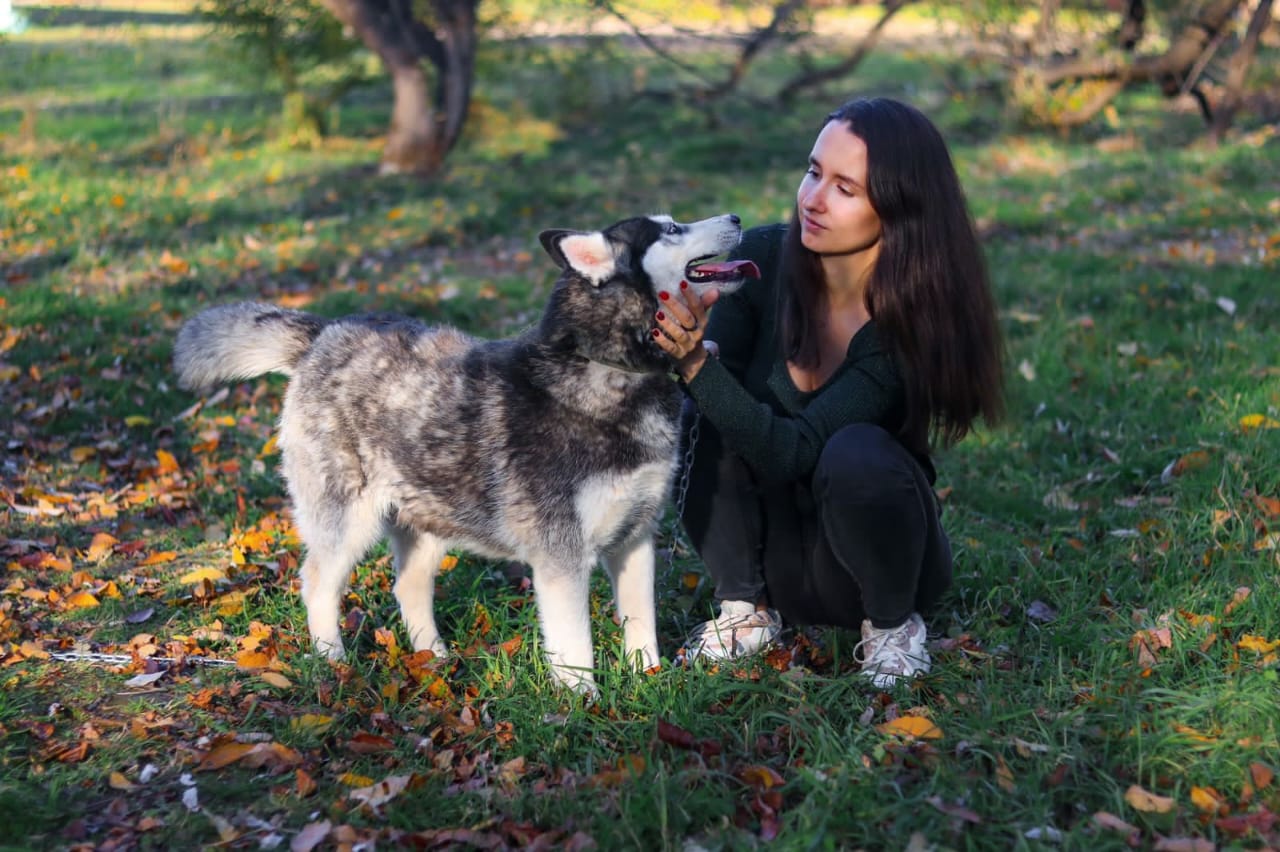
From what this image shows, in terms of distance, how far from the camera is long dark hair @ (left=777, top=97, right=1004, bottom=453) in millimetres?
3605

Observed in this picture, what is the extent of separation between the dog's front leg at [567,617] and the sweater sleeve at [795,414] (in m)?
0.63

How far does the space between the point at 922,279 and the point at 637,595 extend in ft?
4.52

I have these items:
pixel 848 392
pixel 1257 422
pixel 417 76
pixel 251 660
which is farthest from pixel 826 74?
pixel 251 660

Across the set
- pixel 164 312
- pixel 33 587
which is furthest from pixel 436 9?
pixel 33 587

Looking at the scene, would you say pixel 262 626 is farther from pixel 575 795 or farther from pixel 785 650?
pixel 785 650

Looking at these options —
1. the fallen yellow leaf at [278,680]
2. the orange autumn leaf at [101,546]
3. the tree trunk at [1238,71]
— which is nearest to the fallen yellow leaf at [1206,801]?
the fallen yellow leaf at [278,680]

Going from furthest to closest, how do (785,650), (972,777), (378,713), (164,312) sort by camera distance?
1. (164,312)
2. (785,650)
3. (378,713)
4. (972,777)

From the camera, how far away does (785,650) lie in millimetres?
3918

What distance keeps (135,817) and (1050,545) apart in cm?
346

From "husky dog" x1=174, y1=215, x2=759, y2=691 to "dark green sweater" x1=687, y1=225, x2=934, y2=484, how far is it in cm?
23

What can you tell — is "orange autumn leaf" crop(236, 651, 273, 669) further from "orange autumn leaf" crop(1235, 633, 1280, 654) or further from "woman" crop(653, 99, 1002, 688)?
"orange autumn leaf" crop(1235, 633, 1280, 654)

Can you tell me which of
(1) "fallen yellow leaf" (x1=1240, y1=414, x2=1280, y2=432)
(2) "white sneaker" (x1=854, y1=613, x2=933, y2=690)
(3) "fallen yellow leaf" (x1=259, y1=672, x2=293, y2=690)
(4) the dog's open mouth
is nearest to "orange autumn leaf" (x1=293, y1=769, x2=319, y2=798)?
(3) "fallen yellow leaf" (x1=259, y1=672, x2=293, y2=690)

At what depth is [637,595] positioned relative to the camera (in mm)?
3789

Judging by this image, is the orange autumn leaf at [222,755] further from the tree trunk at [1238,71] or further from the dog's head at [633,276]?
the tree trunk at [1238,71]
